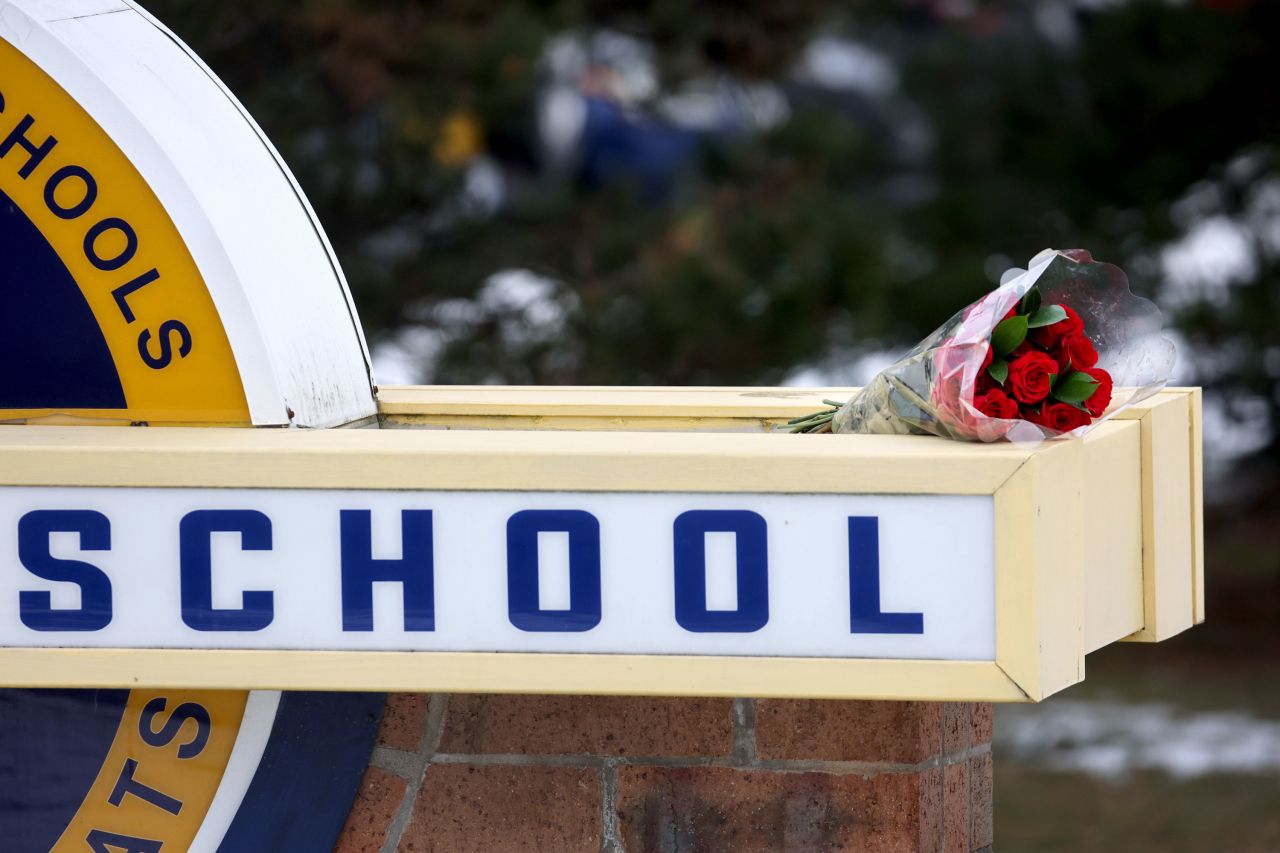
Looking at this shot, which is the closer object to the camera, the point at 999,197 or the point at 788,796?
the point at 788,796

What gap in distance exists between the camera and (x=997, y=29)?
9844mm

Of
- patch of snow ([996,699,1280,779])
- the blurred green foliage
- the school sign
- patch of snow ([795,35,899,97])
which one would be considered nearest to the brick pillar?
the school sign

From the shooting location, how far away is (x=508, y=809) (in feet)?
6.99

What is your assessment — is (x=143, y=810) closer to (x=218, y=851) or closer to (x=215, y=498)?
(x=218, y=851)

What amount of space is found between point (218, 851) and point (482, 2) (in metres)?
3.63

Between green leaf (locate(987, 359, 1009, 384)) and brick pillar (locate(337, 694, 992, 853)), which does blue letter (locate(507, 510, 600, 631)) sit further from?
green leaf (locate(987, 359, 1009, 384))

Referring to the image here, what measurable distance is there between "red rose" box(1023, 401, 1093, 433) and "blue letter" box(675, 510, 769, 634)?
0.33 metres

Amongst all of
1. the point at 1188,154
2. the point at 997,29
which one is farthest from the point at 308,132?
the point at 997,29

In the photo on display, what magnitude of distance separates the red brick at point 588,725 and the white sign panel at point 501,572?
0.33 m

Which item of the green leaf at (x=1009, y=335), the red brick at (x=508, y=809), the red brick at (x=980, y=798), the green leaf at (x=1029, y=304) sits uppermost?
the green leaf at (x=1029, y=304)

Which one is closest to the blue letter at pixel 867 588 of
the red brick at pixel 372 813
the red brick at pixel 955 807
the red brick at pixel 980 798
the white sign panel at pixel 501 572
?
the white sign panel at pixel 501 572

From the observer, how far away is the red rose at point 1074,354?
1880mm

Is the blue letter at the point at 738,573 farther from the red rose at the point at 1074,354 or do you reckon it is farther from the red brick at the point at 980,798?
the red brick at the point at 980,798

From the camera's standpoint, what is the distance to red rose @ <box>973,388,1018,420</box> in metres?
1.82
